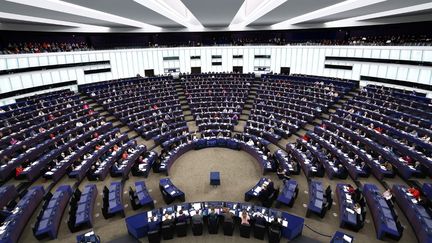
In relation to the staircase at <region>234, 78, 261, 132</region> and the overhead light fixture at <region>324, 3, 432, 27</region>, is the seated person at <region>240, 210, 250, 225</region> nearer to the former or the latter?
the staircase at <region>234, 78, 261, 132</region>

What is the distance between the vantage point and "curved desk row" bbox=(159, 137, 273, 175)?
Answer: 17.3m

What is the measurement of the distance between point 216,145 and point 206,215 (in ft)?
33.2

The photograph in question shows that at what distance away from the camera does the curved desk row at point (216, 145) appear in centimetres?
1727

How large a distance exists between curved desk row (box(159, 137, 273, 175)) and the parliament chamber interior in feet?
0.40

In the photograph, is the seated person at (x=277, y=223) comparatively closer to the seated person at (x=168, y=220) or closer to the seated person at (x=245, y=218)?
the seated person at (x=245, y=218)

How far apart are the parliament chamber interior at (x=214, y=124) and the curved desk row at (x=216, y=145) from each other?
0.40ft

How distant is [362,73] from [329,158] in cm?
1759

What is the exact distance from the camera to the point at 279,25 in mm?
35938

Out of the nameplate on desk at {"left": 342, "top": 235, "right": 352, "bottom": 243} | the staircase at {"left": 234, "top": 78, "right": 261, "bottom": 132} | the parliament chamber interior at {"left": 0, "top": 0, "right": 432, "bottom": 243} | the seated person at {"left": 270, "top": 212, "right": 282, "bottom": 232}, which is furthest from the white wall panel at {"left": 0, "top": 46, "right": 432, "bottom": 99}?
the seated person at {"left": 270, "top": 212, "right": 282, "bottom": 232}

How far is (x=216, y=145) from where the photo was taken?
21.6 m

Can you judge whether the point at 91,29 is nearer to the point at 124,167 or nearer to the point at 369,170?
the point at 124,167

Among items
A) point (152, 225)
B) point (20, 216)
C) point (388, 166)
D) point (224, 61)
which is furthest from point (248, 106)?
point (20, 216)

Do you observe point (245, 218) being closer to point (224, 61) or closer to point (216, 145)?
point (216, 145)

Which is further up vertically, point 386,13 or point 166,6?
point 166,6
